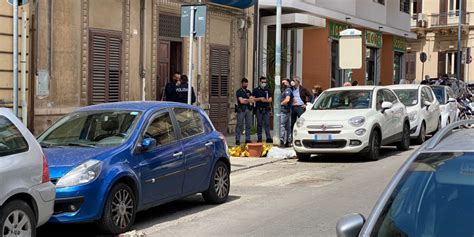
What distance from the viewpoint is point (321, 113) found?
14.5 m

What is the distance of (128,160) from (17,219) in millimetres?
1712

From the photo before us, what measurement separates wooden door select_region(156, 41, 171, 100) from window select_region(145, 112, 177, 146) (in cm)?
940

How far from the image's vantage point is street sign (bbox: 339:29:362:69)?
20.2 metres

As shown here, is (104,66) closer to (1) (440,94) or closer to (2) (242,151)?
(2) (242,151)

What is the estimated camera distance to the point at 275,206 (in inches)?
358

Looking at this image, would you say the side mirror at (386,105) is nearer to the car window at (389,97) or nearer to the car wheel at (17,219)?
the car window at (389,97)

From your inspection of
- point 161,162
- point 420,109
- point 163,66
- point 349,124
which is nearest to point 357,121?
point 349,124

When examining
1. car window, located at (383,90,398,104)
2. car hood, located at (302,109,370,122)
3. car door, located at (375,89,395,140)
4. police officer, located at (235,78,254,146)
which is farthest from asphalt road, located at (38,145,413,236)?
police officer, located at (235,78,254,146)

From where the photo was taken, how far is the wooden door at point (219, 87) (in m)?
20.4

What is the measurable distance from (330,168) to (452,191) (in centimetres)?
969

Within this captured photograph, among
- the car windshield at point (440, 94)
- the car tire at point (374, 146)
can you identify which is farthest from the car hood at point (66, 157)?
the car windshield at point (440, 94)

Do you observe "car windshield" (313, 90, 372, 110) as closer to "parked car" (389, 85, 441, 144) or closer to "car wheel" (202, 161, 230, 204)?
"parked car" (389, 85, 441, 144)

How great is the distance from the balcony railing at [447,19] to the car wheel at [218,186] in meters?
44.4

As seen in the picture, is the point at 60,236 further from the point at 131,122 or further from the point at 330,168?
the point at 330,168
